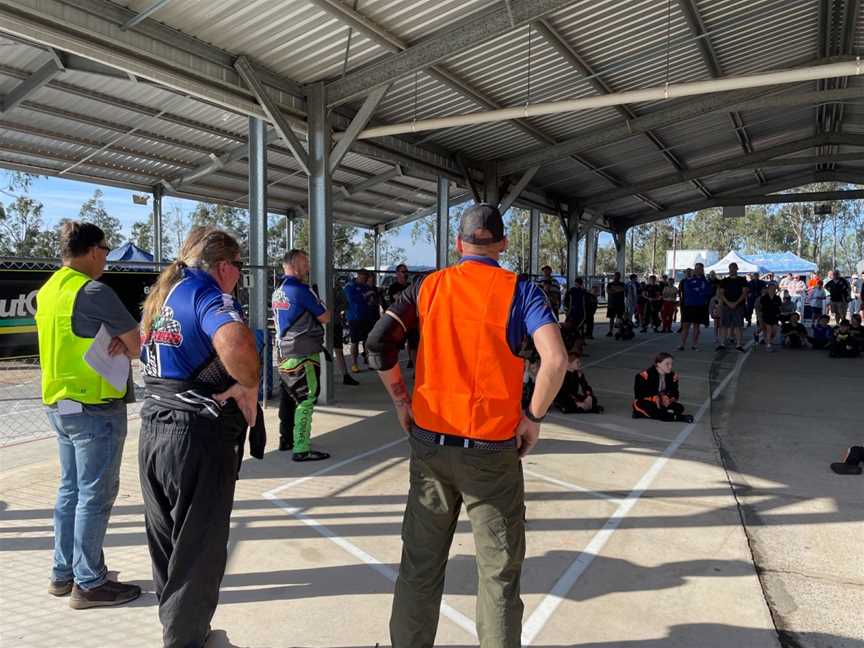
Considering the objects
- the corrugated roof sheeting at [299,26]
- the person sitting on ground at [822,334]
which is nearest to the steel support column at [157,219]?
the corrugated roof sheeting at [299,26]

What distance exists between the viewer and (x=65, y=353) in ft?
9.78

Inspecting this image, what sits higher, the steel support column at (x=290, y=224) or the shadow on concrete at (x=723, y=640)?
the steel support column at (x=290, y=224)

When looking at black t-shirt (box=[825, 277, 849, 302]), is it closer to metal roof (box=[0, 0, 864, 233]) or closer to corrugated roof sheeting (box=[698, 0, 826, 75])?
metal roof (box=[0, 0, 864, 233])

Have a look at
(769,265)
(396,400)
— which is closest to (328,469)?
(396,400)

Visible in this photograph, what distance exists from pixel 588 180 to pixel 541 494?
15073mm

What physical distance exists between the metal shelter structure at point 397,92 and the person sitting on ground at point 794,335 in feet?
16.4

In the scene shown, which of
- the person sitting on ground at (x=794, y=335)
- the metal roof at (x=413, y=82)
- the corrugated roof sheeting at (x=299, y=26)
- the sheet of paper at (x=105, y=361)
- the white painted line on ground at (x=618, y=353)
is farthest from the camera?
the person sitting on ground at (x=794, y=335)

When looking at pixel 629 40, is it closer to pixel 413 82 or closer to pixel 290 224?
pixel 413 82

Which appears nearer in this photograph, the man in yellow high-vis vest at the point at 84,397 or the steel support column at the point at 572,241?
the man in yellow high-vis vest at the point at 84,397

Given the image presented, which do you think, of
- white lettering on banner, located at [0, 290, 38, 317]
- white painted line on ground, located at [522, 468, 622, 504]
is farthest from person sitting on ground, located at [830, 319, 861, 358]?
white lettering on banner, located at [0, 290, 38, 317]

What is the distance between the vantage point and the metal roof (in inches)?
263

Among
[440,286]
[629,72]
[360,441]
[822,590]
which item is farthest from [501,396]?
[629,72]

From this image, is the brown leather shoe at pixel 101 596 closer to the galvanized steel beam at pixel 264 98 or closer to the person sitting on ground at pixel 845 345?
the galvanized steel beam at pixel 264 98

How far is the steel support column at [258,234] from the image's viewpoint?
26.7 feet
